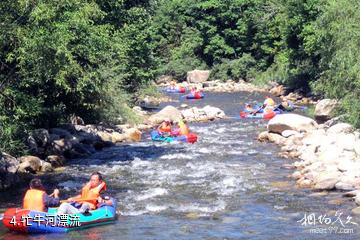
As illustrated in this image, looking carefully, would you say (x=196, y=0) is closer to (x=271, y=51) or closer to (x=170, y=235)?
(x=271, y=51)

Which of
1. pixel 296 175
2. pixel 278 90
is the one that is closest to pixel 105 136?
pixel 296 175

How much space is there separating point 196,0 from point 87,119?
40365 millimetres

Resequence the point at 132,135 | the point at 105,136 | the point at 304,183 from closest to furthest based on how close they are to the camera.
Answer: the point at 304,183 → the point at 105,136 → the point at 132,135

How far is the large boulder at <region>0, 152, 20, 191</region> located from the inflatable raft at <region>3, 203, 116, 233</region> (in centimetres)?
414

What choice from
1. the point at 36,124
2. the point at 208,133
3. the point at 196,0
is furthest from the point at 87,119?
the point at 196,0

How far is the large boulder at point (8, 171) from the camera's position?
1683 centimetres

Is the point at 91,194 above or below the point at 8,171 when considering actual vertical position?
below

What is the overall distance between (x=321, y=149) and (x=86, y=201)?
9024mm

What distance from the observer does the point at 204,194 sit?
15.9 m

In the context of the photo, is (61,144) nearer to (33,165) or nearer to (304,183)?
(33,165)

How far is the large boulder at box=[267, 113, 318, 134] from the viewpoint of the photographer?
25208mm

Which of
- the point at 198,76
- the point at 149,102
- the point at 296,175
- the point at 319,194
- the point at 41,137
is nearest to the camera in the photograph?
the point at 319,194

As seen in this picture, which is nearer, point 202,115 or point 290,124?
point 290,124

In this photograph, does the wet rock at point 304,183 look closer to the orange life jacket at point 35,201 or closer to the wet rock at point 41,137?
the orange life jacket at point 35,201
